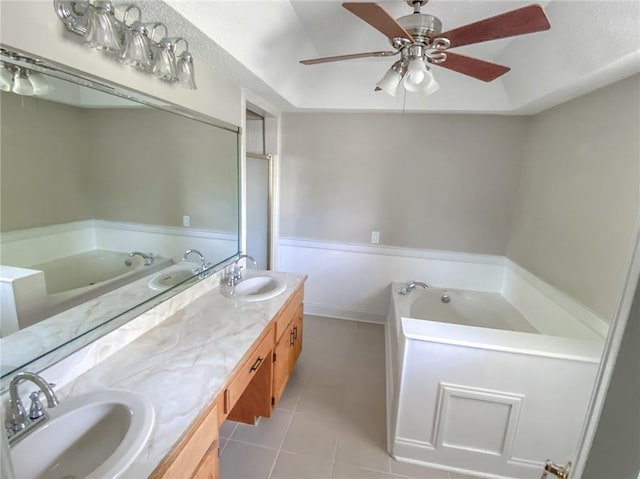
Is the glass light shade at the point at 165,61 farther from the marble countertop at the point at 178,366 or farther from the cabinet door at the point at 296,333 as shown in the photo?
the cabinet door at the point at 296,333

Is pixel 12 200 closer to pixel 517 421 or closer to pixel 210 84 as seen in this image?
pixel 210 84

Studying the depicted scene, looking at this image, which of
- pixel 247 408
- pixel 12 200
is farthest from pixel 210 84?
pixel 247 408

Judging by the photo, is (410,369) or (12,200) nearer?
(12,200)

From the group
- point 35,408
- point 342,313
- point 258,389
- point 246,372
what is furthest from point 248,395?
point 342,313

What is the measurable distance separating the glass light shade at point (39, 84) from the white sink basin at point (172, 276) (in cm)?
90

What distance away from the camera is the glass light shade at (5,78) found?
35.9 inches

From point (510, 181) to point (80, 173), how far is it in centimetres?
320

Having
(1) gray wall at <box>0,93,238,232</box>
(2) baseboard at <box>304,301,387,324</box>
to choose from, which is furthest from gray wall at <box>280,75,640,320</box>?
(1) gray wall at <box>0,93,238,232</box>

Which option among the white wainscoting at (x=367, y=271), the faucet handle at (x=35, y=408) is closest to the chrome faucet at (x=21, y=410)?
the faucet handle at (x=35, y=408)

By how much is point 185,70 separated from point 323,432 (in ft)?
7.17

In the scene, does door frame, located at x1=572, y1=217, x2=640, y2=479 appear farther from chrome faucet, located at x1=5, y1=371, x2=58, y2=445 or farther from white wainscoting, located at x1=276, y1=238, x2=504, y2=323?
white wainscoting, located at x1=276, y1=238, x2=504, y2=323

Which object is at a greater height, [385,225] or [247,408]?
Result: [385,225]

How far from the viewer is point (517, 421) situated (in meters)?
1.69

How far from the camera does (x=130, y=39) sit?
1259 mm
